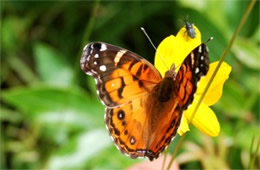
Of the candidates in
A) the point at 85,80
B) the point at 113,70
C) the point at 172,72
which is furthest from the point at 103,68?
the point at 85,80

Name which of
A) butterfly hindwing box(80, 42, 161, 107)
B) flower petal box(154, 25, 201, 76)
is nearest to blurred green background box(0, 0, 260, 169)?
flower petal box(154, 25, 201, 76)

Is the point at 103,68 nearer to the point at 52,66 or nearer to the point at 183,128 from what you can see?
the point at 183,128

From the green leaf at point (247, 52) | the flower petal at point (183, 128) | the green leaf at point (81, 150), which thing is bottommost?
the green leaf at point (81, 150)

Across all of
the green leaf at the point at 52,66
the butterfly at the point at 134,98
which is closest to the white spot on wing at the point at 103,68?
the butterfly at the point at 134,98

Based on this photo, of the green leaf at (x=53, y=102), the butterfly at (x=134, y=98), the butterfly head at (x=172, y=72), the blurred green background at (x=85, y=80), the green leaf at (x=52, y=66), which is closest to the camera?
the butterfly at (x=134, y=98)

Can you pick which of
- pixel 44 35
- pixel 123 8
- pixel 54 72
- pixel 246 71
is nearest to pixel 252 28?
pixel 246 71

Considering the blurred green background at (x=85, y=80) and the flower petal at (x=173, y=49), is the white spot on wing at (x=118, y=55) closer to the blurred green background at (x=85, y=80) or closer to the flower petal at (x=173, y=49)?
the flower petal at (x=173, y=49)

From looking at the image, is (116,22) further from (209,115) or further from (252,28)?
(209,115)
